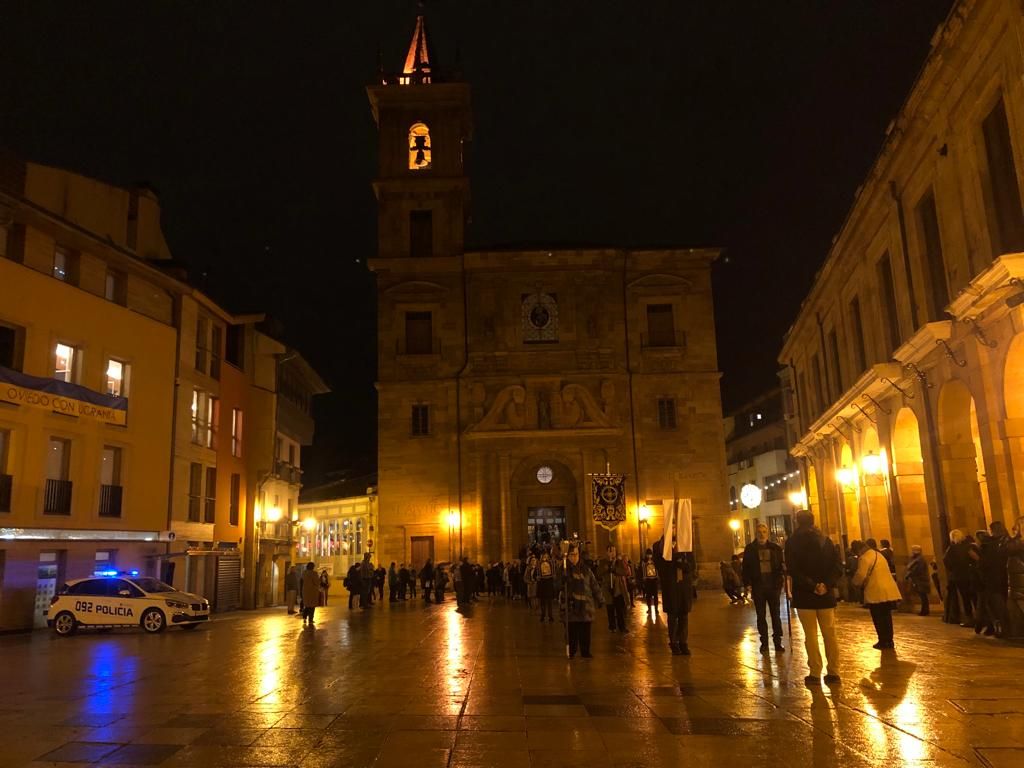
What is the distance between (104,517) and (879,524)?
836 inches

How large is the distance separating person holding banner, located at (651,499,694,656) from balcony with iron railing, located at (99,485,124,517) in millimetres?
16725

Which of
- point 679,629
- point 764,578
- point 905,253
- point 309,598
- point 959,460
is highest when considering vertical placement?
point 905,253

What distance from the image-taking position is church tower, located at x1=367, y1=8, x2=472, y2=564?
Answer: 122 ft

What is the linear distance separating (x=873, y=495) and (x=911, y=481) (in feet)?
11.5

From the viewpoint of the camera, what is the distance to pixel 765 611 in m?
12.4

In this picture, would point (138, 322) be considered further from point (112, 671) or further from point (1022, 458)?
point (1022, 458)

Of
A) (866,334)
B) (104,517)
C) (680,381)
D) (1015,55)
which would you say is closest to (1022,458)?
(1015,55)

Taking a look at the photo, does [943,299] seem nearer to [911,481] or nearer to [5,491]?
[911,481]

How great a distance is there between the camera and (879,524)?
902 inches

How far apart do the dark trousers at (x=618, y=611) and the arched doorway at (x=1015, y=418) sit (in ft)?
22.1

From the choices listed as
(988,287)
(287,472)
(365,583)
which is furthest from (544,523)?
(988,287)

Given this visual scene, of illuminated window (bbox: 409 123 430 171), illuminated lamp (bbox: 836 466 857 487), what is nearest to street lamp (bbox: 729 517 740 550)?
illuminated lamp (bbox: 836 466 857 487)

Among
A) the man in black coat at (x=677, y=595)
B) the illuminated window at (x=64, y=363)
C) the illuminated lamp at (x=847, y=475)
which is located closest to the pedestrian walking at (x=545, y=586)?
the man in black coat at (x=677, y=595)

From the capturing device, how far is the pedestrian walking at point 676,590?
39.1 feet
